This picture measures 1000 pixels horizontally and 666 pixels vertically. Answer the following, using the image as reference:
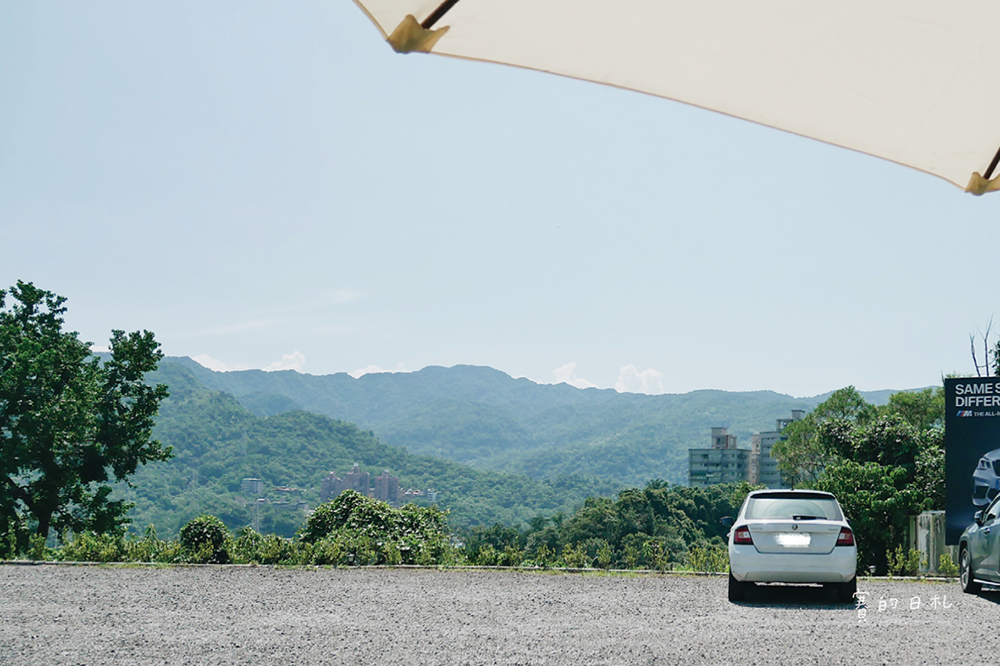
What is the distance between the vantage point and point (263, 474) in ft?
534

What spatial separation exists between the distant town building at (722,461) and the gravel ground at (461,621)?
183435mm

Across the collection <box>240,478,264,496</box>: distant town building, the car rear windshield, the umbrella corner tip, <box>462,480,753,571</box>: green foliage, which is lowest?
<box>240,478,264,496</box>: distant town building

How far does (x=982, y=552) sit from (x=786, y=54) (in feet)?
31.4

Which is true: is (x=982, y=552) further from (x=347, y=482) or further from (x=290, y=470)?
(x=290, y=470)

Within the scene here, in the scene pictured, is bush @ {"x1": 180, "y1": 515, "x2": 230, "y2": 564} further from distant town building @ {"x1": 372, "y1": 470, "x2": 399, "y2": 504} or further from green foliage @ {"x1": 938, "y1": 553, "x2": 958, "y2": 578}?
distant town building @ {"x1": 372, "y1": 470, "x2": 399, "y2": 504}

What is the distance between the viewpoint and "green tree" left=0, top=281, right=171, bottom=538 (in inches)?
976

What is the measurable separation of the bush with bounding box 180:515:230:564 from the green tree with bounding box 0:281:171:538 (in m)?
14.1

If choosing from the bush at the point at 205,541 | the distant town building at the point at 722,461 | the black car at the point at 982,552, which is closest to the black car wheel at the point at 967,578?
the black car at the point at 982,552

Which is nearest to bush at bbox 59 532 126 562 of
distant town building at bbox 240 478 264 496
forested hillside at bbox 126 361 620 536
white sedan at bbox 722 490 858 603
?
white sedan at bbox 722 490 858 603

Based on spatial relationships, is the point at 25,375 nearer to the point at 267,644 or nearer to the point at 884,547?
the point at 267,644

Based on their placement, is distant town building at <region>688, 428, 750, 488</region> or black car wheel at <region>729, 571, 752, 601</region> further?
distant town building at <region>688, 428, 750, 488</region>

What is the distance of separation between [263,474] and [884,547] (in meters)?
155

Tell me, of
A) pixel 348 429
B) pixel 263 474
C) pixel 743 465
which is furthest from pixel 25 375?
pixel 743 465

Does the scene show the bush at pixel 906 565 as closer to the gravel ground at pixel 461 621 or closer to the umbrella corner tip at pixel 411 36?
the gravel ground at pixel 461 621
